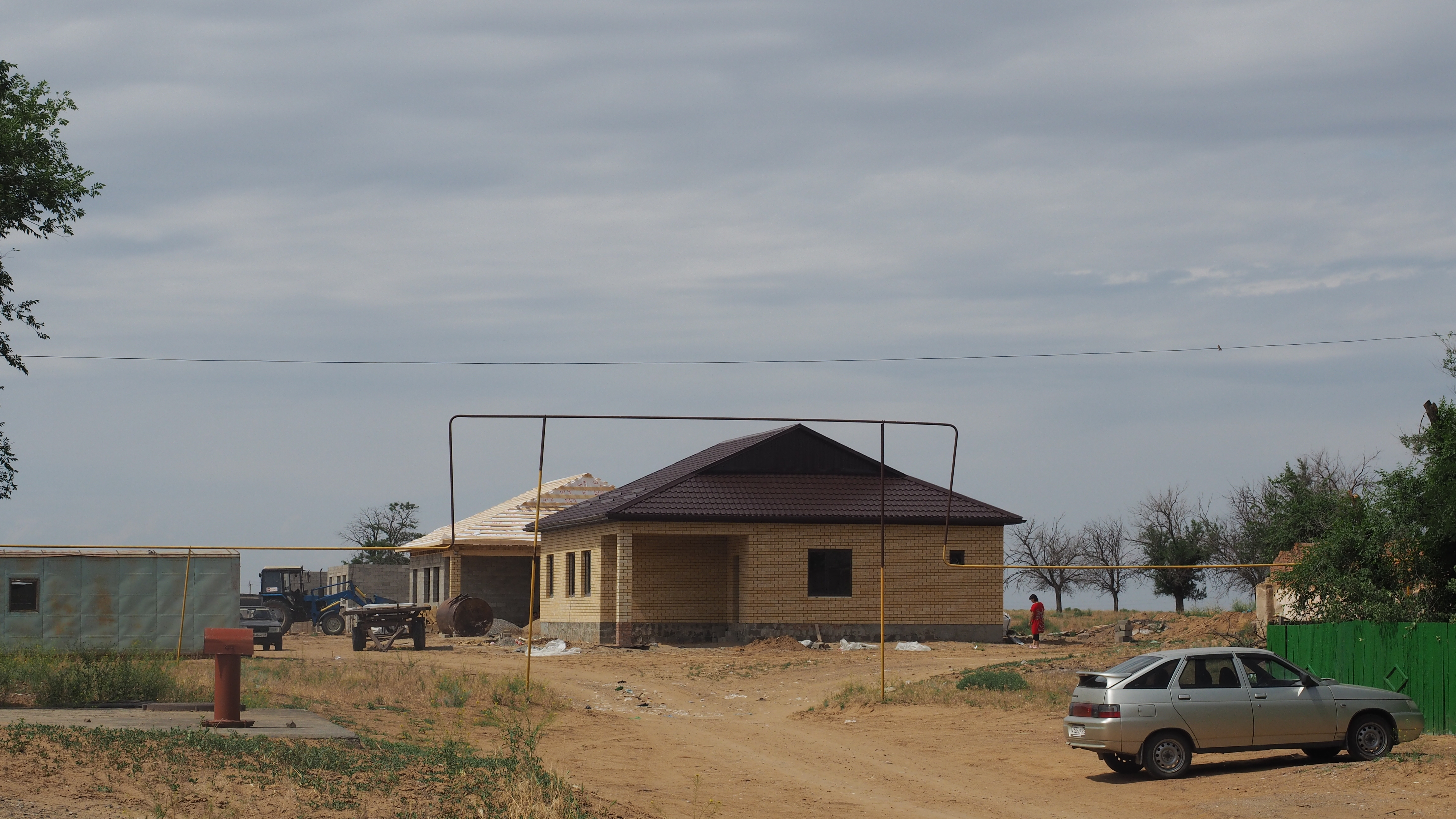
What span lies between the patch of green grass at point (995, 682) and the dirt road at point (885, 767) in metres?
1.58

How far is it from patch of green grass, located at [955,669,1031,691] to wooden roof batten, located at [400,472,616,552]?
951 inches

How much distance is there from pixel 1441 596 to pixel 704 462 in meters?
24.9

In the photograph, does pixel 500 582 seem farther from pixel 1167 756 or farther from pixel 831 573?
pixel 1167 756

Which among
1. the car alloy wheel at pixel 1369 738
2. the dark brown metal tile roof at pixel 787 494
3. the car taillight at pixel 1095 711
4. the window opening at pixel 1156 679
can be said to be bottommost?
the car alloy wheel at pixel 1369 738

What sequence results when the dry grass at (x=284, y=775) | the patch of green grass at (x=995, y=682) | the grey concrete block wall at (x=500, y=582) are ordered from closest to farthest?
the dry grass at (x=284, y=775), the patch of green grass at (x=995, y=682), the grey concrete block wall at (x=500, y=582)

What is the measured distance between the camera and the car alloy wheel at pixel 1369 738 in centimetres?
1634

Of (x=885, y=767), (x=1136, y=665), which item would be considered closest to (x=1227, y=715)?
(x=1136, y=665)

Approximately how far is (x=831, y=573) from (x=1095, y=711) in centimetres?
2088

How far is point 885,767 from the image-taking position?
59.6 ft

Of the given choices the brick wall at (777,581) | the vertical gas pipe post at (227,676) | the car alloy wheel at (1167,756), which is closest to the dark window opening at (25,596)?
the vertical gas pipe post at (227,676)

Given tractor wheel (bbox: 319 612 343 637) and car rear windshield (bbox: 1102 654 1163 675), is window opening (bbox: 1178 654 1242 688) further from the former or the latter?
tractor wheel (bbox: 319 612 343 637)

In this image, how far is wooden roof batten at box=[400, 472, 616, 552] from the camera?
4772 centimetres

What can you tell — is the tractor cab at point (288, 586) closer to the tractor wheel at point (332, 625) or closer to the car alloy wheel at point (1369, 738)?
the tractor wheel at point (332, 625)

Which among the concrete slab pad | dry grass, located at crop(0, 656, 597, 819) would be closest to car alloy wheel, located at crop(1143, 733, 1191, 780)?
dry grass, located at crop(0, 656, 597, 819)
